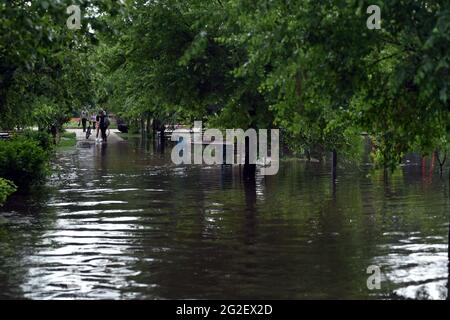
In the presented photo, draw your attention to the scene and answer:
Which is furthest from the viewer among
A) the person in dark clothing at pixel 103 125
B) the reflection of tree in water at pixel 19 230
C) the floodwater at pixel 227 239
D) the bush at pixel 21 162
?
the person in dark clothing at pixel 103 125

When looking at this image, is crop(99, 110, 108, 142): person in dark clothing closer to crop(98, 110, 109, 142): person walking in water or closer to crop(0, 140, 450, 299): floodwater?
crop(98, 110, 109, 142): person walking in water

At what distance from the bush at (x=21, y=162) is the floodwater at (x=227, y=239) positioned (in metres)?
0.48

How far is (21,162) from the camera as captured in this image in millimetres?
20594

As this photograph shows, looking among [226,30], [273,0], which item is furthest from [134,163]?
[273,0]

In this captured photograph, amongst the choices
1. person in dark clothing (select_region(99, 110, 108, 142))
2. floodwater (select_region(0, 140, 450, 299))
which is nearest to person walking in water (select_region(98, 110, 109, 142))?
person in dark clothing (select_region(99, 110, 108, 142))

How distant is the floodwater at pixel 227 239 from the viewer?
10102 mm

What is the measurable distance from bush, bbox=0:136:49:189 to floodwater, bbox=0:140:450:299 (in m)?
0.48

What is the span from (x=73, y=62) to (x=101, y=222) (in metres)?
3.73

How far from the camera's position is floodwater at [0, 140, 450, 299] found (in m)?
10.1

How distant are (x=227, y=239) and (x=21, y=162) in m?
8.60

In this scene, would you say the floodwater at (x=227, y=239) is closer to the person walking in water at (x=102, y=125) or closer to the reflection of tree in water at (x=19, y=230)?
the reflection of tree in water at (x=19, y=230)

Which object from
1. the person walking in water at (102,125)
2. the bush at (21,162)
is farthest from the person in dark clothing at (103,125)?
the bush at (21,162)

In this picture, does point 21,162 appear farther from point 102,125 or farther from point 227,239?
point 102,125
